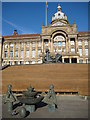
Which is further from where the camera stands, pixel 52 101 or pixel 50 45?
pixel 50 45

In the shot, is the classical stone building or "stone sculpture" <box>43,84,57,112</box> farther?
the classical stone building

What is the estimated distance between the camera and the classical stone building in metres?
43.7

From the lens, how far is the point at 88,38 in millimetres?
45594

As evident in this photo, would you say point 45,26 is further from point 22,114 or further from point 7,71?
point 22,114

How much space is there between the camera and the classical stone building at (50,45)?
43.7m

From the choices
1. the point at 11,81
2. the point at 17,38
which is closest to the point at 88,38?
the point at 17,38

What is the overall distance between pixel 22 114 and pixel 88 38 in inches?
1668

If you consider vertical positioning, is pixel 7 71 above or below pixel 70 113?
above

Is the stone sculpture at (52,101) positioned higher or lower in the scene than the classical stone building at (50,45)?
lower

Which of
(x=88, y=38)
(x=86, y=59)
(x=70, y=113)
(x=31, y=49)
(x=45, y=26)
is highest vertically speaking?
(x=45, y=26)

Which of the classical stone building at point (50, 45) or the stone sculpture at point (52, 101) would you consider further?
the classical stone building at point (50, 45)

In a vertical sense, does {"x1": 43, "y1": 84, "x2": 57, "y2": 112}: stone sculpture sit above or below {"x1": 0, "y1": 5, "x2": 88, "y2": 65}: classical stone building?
below

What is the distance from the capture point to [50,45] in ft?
148

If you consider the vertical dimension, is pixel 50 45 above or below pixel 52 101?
above
